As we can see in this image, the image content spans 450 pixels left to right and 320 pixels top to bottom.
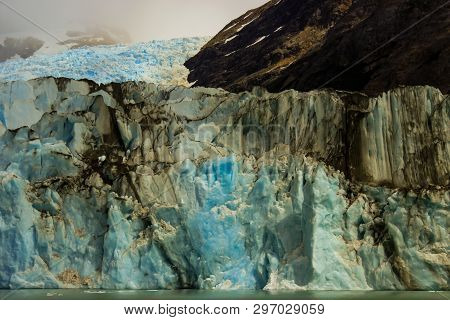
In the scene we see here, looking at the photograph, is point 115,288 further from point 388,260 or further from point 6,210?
point 388,260

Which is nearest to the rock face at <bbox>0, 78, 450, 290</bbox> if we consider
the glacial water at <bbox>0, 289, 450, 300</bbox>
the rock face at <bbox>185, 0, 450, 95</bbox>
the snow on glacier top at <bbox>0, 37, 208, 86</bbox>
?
the glacial water at <bbox>0, 289, 450, 300</bbox>

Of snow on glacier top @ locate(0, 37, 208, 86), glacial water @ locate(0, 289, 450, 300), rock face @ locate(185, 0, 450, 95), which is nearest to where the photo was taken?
glacial water @ locate(0, 289, 450, 300)

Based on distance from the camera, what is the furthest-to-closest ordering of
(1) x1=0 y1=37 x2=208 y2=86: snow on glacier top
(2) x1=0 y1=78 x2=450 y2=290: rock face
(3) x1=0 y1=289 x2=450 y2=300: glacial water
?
(1) x1=0 y1=37 x2=208 y2=86: snow on glacier top < (2) x1=0 y1=78 x2=450 y2=290: rock face < (3) x1=0 y1=289 x2=450 y2=300: glacial water

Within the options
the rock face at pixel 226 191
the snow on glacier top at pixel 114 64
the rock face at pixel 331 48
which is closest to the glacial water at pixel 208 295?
the rock face at pixel 226 191

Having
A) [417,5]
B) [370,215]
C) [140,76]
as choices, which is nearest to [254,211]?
[370,215]

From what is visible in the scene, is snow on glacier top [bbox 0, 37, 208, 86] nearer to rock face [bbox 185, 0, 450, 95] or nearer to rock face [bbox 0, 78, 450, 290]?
rock face [bbox 185, 0, 450, 95]
